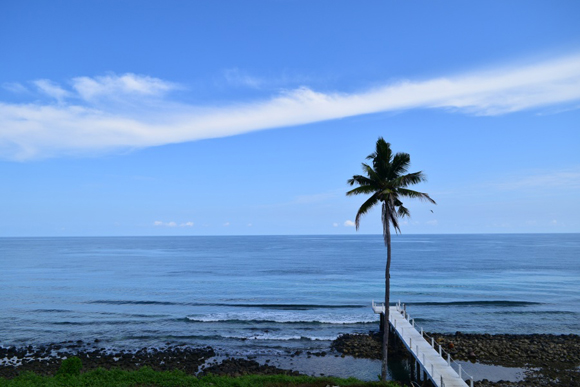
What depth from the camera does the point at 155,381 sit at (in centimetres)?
2475

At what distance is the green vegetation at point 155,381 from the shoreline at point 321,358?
492cm

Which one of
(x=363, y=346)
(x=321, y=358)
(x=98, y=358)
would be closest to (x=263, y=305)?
(x=363, y=346)

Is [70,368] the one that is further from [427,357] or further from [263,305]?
[263,305]

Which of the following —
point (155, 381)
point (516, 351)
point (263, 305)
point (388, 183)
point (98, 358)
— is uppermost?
point (388, 183)

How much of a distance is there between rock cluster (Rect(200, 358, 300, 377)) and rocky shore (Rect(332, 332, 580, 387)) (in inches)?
267

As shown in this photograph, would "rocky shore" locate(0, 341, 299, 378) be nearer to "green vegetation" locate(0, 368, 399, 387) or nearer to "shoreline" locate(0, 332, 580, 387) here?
"shoreline" locate(0, 332, 580, 387)

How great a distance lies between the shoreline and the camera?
99.1 feet

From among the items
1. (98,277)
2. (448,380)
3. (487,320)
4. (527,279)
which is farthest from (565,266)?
(98,277)

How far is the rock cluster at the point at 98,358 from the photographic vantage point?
31344mm

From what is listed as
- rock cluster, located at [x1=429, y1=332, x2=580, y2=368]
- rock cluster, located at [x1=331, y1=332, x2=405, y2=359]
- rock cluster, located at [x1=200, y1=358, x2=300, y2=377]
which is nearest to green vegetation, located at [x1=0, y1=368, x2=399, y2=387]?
rock cluster, located at [x1=200, y1=358, x2=300, y2=377]

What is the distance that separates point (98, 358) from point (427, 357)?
2504 cm

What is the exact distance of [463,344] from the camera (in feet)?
116

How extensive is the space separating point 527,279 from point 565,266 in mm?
31129

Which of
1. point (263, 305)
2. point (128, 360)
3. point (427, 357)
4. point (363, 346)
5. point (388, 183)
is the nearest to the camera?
point (388, 183)
